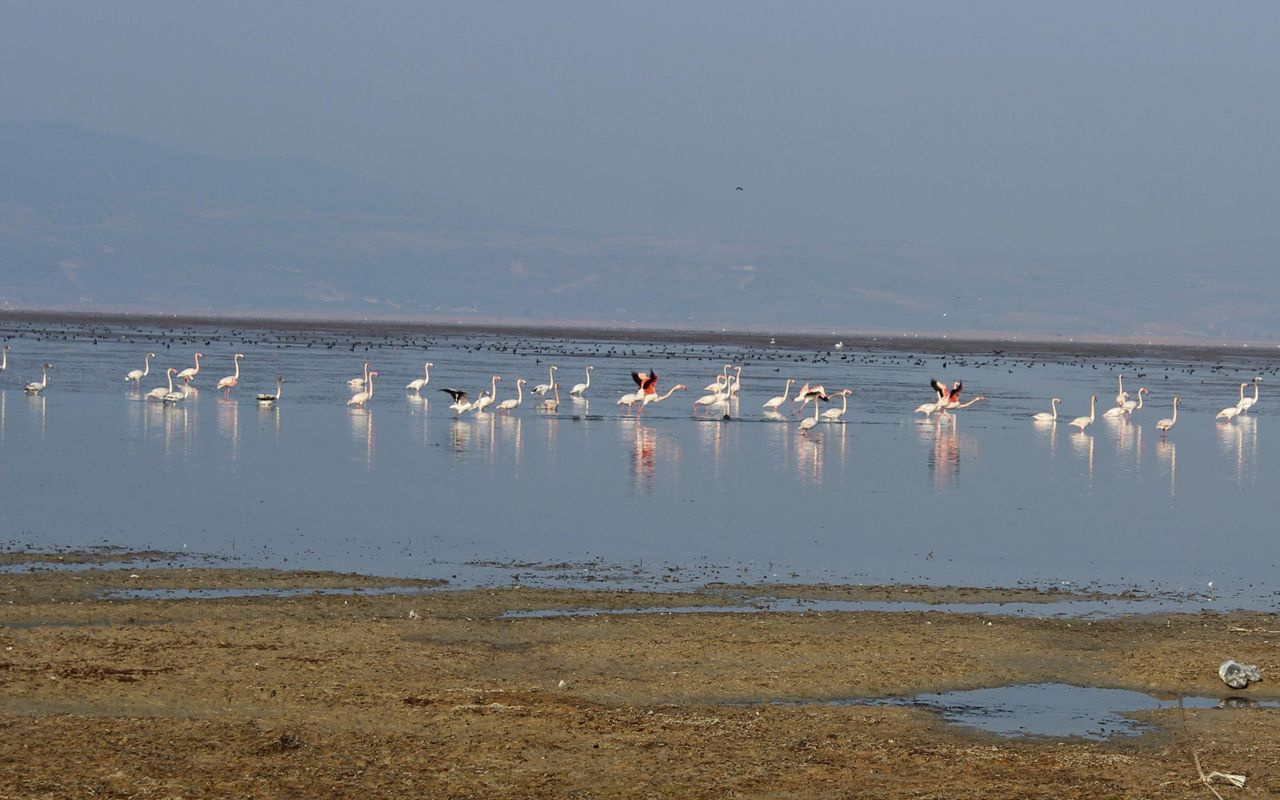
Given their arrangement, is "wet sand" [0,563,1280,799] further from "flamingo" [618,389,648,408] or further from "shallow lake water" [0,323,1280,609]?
"flamingo" [618,389,648,408]

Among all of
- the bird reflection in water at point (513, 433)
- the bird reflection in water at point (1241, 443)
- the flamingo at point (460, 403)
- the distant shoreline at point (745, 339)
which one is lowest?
the bird reflection in water at point (1241, 443)

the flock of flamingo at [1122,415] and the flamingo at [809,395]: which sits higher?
the flamingo at [809,395]

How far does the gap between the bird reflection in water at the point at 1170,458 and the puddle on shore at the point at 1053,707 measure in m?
13.2

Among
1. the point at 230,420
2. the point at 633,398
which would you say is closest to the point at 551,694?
the point at 230,420

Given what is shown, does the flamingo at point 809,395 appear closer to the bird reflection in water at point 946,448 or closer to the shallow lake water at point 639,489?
the shallow lake water at point 639,489

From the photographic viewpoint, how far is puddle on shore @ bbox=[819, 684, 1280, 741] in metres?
9.91

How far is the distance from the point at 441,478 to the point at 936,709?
1249 centimetres

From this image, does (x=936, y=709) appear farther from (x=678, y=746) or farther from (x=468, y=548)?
(x=468, y=548)

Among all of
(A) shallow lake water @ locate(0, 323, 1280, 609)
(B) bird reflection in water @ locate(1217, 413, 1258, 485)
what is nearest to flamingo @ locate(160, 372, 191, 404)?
(A) shallow lake water @ locate(0, 323, 1280, 609)

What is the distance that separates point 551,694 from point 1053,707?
9.38ft

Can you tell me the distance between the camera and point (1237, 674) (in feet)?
35.9

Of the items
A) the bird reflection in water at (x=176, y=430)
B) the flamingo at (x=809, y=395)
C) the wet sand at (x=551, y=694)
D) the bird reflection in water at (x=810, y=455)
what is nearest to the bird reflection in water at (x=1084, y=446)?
the bird reflection in water at (x=810, y=455)

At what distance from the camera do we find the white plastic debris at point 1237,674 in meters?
10.9

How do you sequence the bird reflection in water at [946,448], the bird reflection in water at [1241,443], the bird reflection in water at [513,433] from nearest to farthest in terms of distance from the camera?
the bird reflection in water at [946,448] → the bird reflection in water at [513,433] → the bird reflection in water at [1241,443]
